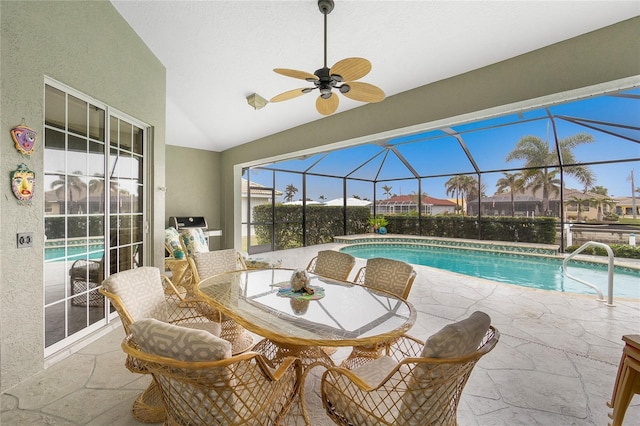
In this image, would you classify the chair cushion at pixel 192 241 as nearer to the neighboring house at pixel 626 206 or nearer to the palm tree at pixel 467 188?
the palm tree at pixel 467 188

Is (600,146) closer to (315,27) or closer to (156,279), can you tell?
(315,27)

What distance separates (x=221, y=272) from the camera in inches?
126

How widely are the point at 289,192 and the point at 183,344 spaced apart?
8.38m

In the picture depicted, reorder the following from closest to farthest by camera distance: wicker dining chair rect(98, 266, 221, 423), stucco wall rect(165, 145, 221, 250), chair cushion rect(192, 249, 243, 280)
→ wicker dining chair rect(98, 266, 221, 423) < chair cushion rect(192, 249, 243, 280) < stucco wall rect(165, 145, 221, 250)

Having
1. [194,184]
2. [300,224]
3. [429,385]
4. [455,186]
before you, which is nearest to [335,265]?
[429,385]

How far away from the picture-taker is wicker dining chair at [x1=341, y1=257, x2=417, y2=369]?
7.15 feet

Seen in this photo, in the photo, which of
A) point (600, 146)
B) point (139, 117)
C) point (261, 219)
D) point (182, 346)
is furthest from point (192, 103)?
point (600, 146)

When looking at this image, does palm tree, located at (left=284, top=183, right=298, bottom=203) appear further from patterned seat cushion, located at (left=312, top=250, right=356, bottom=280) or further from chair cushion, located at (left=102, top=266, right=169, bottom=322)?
chair cushion, located at (left=102, top=266, right=169, bottom=322)

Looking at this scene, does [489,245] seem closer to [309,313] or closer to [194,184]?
[194,184]

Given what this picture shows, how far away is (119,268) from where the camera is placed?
3352mm

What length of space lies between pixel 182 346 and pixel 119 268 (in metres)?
3.05

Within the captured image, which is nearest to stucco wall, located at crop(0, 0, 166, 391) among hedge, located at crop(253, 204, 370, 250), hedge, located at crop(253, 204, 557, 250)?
hedge, located at crop(253, 204, 370, 250)

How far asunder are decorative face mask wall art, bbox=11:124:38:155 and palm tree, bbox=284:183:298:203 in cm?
711

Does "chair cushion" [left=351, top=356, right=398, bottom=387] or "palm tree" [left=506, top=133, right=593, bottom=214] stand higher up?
"palm tree" [left=506, top=133, right=593, bottom=214]
